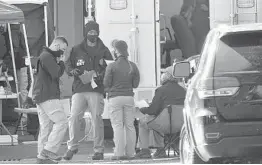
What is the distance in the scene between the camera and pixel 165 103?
12.0 meters

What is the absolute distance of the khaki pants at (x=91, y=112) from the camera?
12.3 meters

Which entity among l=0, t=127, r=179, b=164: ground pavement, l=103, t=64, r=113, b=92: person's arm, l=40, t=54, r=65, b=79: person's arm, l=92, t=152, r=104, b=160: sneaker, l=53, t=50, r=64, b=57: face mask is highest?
l=53, t=50, r=64, b=57: face mask

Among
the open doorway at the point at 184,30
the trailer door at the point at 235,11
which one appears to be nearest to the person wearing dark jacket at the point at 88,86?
Answer: the open doorway at the point at 184,30

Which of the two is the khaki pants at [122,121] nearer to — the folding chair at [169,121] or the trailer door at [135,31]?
the folding chair at [169,121]

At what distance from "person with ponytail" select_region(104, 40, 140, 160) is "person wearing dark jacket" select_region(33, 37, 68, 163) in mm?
843

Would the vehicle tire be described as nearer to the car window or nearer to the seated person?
the car window

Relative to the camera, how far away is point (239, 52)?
796 cm

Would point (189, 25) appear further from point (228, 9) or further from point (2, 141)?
point (2, 141)

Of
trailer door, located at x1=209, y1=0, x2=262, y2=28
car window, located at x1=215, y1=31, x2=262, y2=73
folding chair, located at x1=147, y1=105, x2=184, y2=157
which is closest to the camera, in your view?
car window, located at x1=215, y1=31, x2=262, y2=73

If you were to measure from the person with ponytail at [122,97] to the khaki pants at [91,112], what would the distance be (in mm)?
Answer: 275

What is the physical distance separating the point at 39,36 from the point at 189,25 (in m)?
3.06

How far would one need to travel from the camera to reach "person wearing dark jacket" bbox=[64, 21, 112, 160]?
12.3 m

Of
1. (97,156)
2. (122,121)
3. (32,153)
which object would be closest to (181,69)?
(122,121)

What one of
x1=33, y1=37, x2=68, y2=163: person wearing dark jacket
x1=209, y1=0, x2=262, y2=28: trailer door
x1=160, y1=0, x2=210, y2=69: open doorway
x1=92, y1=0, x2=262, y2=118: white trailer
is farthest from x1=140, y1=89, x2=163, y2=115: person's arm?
x1=209, y1=0, x2=262, y2=28: trailer door
